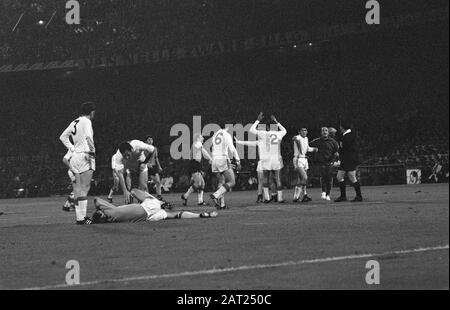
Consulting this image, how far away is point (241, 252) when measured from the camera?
410 inches

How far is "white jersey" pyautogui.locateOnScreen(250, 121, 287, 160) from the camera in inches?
979

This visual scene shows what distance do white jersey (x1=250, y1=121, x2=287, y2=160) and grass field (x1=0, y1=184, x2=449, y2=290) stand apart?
7.58 m

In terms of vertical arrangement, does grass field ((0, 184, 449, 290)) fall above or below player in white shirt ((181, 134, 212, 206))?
below

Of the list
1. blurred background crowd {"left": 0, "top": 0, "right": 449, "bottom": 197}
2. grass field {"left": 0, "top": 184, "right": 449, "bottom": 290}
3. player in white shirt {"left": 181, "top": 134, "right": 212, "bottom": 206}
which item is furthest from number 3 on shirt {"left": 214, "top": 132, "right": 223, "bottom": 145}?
blurred background crowd {"left": 0, "top": 0, "right": 449, "bottom": 197}

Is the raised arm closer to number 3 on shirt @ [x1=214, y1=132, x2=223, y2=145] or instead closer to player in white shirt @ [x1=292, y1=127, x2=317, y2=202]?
number 3 on shirt @ [x1=214, y1=132, x2=223, y2=145]

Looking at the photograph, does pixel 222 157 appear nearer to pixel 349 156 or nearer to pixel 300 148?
pixel 349 156

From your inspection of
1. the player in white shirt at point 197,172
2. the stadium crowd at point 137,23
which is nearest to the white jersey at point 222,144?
the player in white shirt at point 197,172

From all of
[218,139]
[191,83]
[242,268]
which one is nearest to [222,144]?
[218,139]

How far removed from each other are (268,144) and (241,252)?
14924 mm

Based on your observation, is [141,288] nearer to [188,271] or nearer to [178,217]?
[188,271]

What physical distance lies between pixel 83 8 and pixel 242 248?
4073cm

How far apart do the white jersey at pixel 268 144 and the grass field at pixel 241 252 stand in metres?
7.58

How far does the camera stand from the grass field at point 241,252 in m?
7.71
